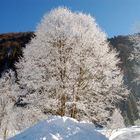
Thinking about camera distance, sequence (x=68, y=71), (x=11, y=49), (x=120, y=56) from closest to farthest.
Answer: (x=68, y=71)
(x=11, y=49)
(x=120, y=56)

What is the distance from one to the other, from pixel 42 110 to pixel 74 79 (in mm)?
3624

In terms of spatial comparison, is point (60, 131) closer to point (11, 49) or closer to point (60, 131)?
point (60, 131)

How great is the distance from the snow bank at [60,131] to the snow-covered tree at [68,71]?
12.5 metres

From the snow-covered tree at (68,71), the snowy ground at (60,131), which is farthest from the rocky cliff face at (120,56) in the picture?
the snowy ground at (60,131)

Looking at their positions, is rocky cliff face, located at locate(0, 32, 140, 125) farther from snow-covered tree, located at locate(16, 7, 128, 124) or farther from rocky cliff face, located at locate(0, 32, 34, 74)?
snow-covered tree, located at locate(16, 7, 128, 124)

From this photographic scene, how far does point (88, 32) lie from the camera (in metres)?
31.5

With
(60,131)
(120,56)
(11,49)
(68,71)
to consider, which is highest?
(11,49)

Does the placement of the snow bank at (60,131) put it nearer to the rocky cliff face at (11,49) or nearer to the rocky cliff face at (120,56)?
the rocky cliff face at (120,56)

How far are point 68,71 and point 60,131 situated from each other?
14644 mm

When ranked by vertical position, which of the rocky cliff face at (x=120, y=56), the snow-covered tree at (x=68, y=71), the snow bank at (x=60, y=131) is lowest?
the snow bank at (x=60, y=131)

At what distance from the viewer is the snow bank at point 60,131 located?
15.6 m

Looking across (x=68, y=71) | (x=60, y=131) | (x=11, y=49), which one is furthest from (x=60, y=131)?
(x=11, y=49)

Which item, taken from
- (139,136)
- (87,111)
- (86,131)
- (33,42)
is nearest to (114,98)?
(87,111)

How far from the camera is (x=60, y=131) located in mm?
16281
